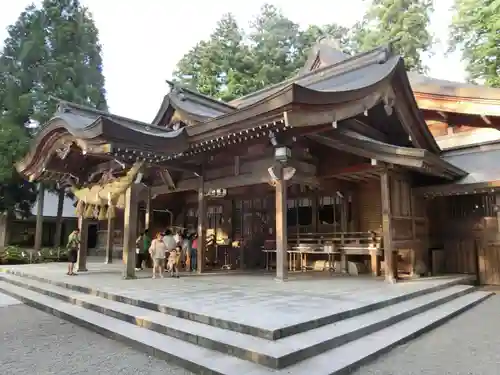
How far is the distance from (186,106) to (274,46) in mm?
20702

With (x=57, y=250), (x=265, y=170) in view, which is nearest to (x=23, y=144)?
(x=57, y=250)

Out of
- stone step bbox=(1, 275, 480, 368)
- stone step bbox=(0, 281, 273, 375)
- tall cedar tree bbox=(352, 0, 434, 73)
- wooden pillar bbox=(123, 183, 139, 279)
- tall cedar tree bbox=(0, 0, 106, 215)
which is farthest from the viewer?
tall cedar tree bbox=(352, 0, 434, 73)

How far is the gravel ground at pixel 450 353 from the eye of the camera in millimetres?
3471

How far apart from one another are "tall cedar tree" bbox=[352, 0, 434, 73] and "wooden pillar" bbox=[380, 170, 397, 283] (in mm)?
20259

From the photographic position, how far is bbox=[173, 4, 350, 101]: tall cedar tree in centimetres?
2578

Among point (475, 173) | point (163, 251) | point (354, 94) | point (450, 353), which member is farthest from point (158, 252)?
point (475, 173)

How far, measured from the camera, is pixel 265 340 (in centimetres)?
348

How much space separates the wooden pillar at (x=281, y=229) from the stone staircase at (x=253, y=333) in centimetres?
245

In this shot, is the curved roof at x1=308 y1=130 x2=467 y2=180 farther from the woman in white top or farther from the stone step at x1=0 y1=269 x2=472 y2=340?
the woman in white top

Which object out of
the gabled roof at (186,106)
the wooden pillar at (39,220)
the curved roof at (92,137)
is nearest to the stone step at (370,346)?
the curved roof at (92,137)

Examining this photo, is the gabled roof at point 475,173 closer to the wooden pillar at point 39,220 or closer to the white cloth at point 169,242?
the white cloth at point 169,242

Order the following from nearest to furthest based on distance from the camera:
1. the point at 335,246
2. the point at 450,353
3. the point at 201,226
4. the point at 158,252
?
the point at 450,353, the point at 158,252, the point at 201,226, the point at 335,246

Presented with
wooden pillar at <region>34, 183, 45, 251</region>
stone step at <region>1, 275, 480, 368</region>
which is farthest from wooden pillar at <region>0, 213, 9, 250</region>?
stone step at <region>1, 275, 480, 368</region>

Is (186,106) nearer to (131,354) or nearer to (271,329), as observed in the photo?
(131,354)
